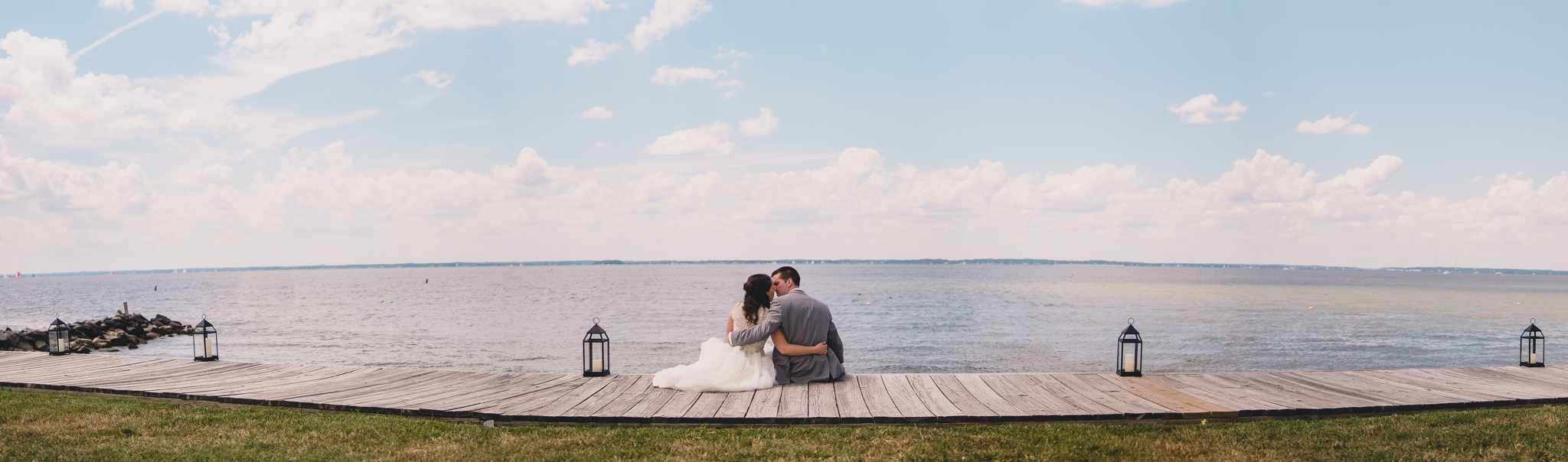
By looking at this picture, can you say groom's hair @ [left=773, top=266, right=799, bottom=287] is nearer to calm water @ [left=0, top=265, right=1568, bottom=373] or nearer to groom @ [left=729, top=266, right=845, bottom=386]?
groom @ [left=729, top=266, right=845, bottom=386]

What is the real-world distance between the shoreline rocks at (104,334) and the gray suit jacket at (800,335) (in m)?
23.8

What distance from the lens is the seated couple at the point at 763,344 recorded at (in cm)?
988

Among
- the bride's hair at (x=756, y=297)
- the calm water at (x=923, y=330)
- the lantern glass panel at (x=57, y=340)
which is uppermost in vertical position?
the bride's hair at (x=756, y=297)

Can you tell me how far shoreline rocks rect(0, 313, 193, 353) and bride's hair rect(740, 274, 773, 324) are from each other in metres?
23.7

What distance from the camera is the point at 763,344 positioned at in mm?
10109

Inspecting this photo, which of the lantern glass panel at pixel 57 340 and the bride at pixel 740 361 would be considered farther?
the lantern glass panel at pixel 57 340

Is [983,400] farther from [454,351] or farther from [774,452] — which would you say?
[454,351]

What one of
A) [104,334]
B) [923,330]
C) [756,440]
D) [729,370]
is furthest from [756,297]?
[104,334]

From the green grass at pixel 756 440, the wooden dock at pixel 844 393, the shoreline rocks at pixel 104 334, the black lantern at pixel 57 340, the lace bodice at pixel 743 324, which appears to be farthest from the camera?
the shoreline rocks at pixel 104 334

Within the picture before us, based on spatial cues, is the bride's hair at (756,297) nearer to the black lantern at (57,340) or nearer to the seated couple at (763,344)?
the seated couple at (763,344)

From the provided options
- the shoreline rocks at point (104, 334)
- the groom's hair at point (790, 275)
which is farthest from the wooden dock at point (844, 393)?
the shoreline rocks at point (104, 334)

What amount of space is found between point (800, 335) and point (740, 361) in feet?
2.57

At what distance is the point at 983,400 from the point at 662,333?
2907 cm

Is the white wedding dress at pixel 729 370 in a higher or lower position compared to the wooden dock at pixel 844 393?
higher
